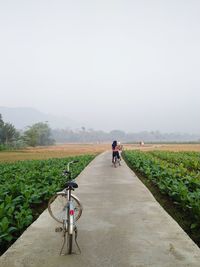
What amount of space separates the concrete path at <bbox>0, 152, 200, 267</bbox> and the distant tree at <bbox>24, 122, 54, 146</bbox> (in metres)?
106

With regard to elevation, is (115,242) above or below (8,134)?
below

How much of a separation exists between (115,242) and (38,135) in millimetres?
115419

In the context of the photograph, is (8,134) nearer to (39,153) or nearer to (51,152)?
(51,152)

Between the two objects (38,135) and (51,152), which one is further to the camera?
(38,135)

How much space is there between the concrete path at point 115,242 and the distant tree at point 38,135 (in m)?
106

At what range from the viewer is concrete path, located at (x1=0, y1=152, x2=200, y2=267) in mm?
4742

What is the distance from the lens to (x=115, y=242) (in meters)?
5.57

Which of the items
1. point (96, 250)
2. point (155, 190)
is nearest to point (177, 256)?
point (96, 250)

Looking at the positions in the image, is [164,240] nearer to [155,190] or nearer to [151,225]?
[151,225]

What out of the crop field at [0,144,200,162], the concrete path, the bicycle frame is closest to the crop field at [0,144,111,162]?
the crop field at [0,144,200,162]

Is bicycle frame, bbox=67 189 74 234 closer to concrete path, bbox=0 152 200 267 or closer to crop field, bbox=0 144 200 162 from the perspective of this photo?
concrete path, bbox=0 152 200 267

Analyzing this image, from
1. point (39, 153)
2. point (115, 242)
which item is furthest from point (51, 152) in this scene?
point (115, 242)

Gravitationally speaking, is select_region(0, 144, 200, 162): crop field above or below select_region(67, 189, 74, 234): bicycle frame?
below

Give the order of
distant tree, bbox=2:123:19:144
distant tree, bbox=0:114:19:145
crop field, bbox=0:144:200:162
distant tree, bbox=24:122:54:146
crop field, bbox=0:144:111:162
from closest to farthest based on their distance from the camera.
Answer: crop field, bbox=0:144:111:162
crop field, bbox=0:144:200:162
distant tree, bbox=0:114:19:145
distant tree, bbox=2:123:19:144
distant tree, bbox=24:122:54:146
